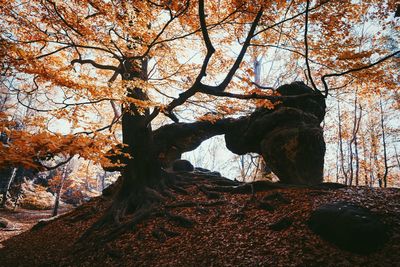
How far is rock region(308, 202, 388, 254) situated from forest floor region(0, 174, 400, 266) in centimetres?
14

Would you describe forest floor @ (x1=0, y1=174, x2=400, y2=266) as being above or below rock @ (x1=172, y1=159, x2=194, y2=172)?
below

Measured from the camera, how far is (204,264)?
17.4 ft

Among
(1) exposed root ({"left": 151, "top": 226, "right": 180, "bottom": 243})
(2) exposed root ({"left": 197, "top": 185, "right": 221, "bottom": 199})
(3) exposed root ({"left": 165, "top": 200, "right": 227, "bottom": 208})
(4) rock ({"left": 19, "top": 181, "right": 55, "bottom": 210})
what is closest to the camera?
(1) exposed root ({"left": 151, "top": 226, "right": 180, "bottom": 243})

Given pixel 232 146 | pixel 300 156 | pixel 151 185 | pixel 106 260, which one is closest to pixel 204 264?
pixel 106 260

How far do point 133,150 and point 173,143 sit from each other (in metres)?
3.06

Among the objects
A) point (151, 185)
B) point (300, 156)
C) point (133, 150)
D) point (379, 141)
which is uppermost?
point (379, 141)

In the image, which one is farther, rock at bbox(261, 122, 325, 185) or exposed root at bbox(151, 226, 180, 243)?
rock at bbox(261, 122, 325, 185)

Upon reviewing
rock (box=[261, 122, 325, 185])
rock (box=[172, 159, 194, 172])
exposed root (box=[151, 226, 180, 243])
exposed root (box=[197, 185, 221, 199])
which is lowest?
exposed root (box=[151, 226, 180, 243])

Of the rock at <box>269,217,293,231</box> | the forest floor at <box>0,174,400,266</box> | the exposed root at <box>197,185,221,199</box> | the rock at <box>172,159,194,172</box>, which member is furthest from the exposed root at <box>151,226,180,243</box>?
the rock at <box>172,159,194,172</box>

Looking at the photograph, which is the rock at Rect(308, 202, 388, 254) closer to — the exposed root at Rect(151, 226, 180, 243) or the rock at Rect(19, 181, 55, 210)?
the exposed root at Rect(151, 226, 180, 243)

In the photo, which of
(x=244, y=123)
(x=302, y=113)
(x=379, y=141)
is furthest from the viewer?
(x=379, y=141)

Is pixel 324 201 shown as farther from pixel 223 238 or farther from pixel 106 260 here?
pixel 106 260

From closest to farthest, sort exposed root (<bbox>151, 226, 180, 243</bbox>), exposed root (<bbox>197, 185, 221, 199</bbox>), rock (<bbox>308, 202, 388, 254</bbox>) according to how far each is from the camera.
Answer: rock (<bbox>308, 202, 388, 254</bbox>), exposed root (<bbox>151, 226, 180, 243</bbox>), exposed root (<bbox>197, 185, 221, 199</bbox>)

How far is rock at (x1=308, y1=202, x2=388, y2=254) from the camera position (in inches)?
184
